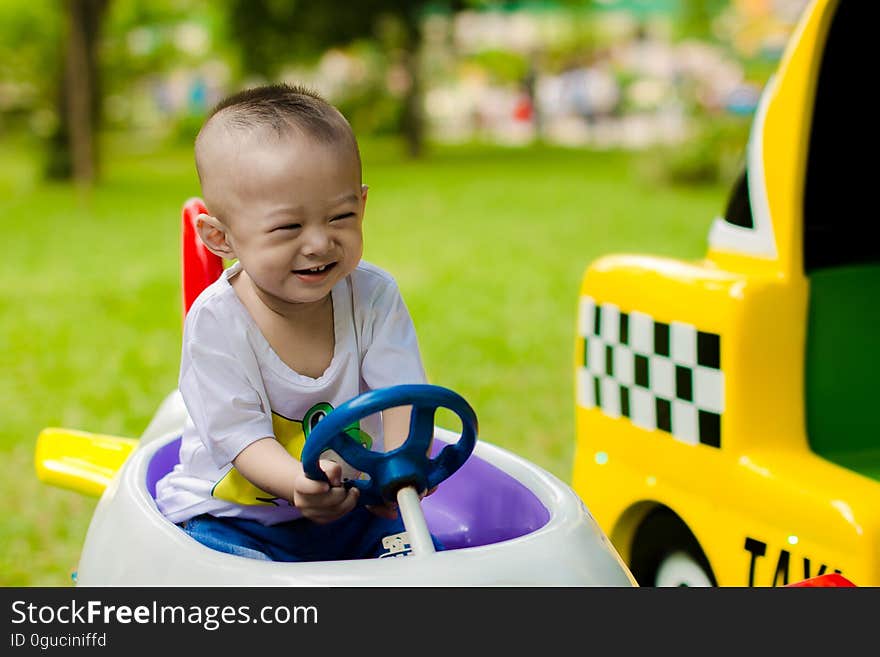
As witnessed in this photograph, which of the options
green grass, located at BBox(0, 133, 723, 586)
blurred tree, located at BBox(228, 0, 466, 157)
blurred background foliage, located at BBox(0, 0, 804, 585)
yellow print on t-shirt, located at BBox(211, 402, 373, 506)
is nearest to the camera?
yellow print on t-shirt, located at BBox(211, 402, 373, 506)

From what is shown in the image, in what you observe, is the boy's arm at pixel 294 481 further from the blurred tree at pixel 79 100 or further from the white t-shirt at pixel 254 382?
the blurred tree at pixel 79 100

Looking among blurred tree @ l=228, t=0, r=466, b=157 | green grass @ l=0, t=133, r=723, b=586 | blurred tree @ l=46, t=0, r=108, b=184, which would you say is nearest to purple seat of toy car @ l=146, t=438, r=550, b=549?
green grass @ l=0, t=133, r=723, b=586

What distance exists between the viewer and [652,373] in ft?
6.16

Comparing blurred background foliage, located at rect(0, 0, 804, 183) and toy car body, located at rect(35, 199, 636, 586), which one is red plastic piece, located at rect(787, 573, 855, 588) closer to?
toy car body, located at rect(35, 199, 636, 586)

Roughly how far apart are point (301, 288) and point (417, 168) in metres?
10.5

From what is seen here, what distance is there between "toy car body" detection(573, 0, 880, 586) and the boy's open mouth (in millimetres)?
719

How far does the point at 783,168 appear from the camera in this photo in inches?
69.7

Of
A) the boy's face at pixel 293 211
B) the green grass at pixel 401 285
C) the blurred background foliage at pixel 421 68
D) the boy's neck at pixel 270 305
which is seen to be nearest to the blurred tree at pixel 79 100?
the blurred background foliage at pixel 421 68

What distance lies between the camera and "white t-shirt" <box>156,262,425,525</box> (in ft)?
4.32

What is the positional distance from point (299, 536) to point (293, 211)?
0.42 metres

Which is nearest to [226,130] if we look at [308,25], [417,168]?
[417,168]

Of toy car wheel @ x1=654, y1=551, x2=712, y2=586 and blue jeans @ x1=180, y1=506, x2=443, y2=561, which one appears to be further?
toy car wheel @ x1=654, y1=551, x2=712, y2=586

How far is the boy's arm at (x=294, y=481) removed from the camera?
122 centimetres

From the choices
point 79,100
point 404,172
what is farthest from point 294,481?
point 404,172
